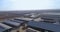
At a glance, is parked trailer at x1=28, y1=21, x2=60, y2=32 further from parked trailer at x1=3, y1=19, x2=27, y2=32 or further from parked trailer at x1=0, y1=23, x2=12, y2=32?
parked trailer at x1=0, y1=23, x2=12, y2=32

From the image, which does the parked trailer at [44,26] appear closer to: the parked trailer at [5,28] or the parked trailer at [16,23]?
the parked trailer at [16,23]

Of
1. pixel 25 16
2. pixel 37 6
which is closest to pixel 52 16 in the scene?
pixel 37 6

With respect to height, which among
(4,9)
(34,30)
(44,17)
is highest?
(4,9)

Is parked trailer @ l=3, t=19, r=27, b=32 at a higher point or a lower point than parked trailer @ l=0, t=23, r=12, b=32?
higher

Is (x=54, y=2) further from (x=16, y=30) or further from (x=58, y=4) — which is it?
(x=16, y=30)

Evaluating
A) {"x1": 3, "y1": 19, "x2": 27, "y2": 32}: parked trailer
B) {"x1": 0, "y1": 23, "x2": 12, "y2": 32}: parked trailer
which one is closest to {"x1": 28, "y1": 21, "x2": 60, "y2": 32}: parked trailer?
{"x1": 3, "y1": 19, "x2": 27, "y2": 32}: parked trailer

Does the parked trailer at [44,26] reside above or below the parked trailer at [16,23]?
below

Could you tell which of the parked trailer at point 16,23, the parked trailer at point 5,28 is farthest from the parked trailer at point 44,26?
the parked trailer at point 5,28

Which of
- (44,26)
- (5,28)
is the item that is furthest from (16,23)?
(44,26)

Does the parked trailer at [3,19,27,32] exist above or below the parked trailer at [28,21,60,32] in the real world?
above
